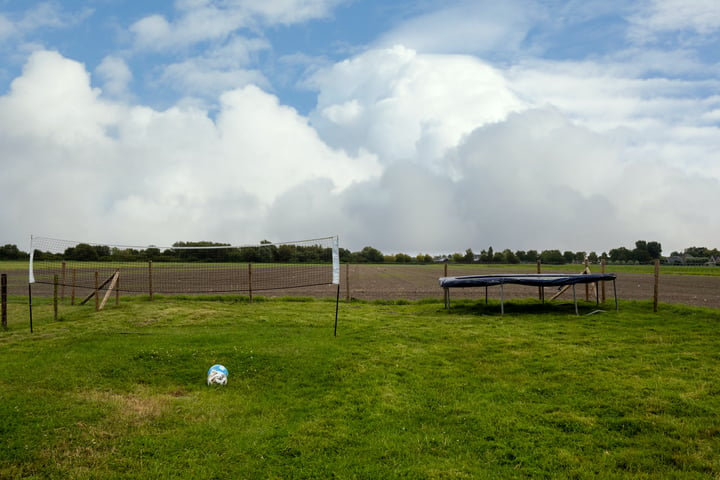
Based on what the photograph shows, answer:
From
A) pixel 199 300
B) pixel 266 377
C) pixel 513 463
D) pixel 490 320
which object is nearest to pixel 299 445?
pixel 513 463

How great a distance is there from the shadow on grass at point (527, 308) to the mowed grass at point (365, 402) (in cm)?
332

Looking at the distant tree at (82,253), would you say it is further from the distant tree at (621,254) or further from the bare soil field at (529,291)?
the distant tree at (621,254)

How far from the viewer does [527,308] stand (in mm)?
17984

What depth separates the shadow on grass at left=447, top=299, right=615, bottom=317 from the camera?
16875mm

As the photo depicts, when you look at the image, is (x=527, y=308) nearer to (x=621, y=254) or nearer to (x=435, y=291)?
(x=435, y=291)

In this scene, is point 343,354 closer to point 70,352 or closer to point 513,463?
point 513,463

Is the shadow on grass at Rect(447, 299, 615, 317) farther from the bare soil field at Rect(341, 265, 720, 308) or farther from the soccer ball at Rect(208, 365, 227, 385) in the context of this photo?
the soccer ball at Rect(208, 365, 227, 385)

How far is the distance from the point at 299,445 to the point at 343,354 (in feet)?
14.9

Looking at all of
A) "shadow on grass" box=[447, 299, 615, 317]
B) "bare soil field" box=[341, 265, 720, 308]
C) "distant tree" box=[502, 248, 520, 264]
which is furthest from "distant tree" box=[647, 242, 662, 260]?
"shadow on grass" box=[447, 299, 615, 317]

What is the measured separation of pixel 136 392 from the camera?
26.0ft

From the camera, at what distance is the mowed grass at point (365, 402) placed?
17.2 ft

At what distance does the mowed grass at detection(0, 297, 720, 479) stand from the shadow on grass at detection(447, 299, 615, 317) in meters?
3.32

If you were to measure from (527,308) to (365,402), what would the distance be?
41.1 feet

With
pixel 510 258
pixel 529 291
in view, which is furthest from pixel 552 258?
→ pixel 529 291
